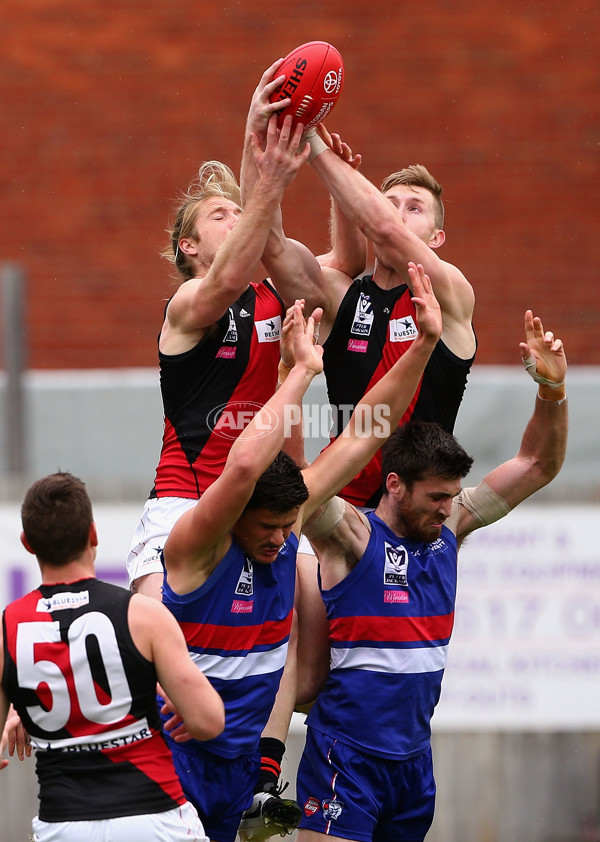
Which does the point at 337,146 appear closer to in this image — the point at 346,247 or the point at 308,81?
the point at 308,81

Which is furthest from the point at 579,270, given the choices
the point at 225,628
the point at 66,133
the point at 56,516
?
the point at 56,516

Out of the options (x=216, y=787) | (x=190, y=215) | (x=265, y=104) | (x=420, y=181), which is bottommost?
(x=216, y=787)

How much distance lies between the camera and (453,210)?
11.1 m

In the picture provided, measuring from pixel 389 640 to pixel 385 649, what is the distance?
0.04 meters

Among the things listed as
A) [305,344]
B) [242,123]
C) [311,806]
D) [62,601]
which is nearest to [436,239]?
[305,344]

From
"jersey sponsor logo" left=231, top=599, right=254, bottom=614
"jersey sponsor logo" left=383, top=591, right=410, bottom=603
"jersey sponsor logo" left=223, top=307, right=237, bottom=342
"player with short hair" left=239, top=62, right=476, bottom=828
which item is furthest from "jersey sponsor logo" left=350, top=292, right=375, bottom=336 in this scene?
"jersey sponsor logo" left=231, top=599, right=254, bottom=614

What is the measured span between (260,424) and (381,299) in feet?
4.66

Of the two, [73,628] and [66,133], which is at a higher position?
[66,133]

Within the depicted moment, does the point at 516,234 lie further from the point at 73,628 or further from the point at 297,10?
the point at 73,628

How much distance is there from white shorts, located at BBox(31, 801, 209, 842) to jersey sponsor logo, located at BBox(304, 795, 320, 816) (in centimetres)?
147

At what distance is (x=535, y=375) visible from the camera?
5.61 m

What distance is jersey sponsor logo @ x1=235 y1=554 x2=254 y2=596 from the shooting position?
4883mm

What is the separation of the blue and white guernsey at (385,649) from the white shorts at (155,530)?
0.76 metres

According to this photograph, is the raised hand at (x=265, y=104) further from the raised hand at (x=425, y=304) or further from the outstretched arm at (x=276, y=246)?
the raised hand at (x=425, y=304)
